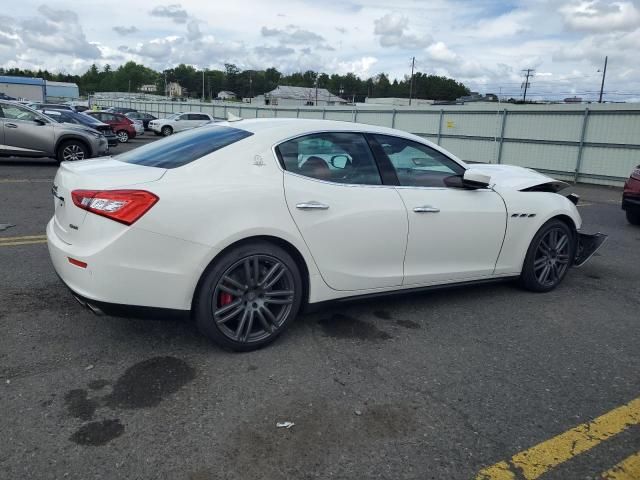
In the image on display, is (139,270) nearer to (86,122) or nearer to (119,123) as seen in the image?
(86,122)

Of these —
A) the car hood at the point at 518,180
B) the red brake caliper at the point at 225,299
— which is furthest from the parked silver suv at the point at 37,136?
the red brake caliper at the point at 225,299

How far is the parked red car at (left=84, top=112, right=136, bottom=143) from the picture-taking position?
87.3 feet

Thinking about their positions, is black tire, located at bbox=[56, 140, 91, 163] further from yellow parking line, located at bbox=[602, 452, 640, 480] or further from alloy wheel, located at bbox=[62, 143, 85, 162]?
yellow parking line, located at bbox=[602, 452, 640, 480]

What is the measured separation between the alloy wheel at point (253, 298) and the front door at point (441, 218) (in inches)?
42.4

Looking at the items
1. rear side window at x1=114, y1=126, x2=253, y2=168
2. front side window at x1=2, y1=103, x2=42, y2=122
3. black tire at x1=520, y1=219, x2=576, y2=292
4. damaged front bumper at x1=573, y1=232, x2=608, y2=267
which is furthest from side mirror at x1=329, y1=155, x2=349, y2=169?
front side window at x1=2, y1=103, x2=42, y2=122

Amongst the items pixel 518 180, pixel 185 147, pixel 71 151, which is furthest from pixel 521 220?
pixel 71 151

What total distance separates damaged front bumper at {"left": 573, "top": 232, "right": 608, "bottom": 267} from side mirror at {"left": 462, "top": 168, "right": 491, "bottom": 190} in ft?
5.59

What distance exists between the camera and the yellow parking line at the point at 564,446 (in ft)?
8.21

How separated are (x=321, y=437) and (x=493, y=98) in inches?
2058

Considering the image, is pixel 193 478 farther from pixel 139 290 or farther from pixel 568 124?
pixel 568 124

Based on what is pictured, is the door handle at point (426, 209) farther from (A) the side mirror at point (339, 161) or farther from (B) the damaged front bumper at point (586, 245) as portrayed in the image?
(B) the damaged front bumper at point (586, 245)

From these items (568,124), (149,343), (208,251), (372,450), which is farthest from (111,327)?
(568,124)

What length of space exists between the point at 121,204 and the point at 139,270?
396mm

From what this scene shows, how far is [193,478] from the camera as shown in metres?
2.38
